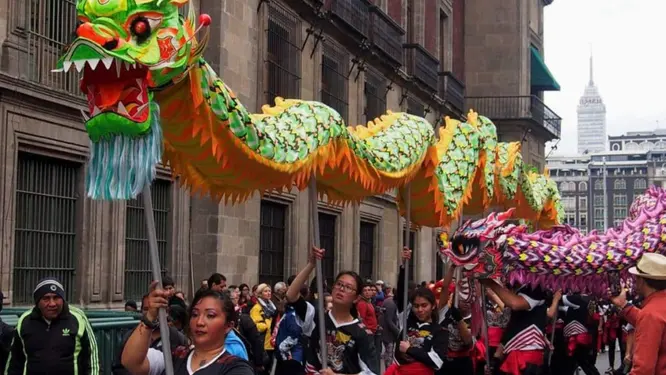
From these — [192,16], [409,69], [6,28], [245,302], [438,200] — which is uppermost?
[409,69]

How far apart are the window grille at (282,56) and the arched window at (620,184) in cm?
10828

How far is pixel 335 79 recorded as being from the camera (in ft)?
76.0

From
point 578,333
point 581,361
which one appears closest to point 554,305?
point 578,333

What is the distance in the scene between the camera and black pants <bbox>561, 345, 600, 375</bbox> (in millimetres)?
14008

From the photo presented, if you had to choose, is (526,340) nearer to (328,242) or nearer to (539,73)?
(328,242)

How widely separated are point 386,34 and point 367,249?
4.92 meters

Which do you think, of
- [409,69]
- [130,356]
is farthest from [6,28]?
[409,69]

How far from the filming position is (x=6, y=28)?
12625 mm

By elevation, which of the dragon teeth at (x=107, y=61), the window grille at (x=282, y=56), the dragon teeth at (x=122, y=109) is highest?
the window grille at (x=282, y=56)

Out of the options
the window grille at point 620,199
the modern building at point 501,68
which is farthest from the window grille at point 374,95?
the window grille at point 620,199

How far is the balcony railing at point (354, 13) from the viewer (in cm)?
2242

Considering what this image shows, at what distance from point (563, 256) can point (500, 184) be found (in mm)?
2926

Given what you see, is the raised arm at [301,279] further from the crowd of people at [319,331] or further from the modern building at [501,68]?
the modern building at [501,68]

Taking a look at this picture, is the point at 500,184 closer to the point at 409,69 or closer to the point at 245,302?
the point at 245,302
